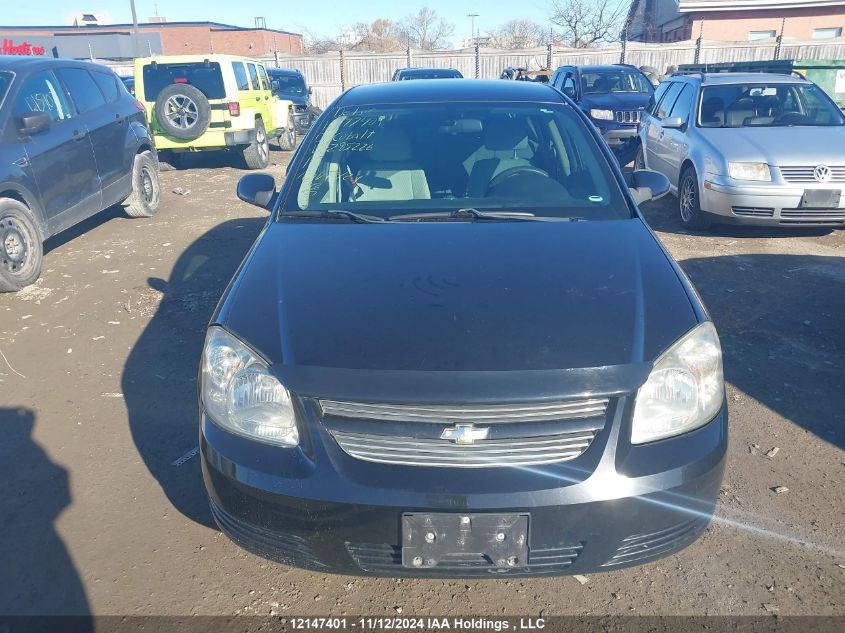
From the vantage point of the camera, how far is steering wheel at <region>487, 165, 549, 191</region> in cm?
310

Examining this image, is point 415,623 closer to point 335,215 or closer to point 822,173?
point 335,215

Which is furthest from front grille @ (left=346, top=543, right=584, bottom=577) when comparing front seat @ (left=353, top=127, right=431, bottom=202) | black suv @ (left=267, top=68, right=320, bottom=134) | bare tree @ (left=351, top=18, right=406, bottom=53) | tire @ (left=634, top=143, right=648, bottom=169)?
bare tree @ (left=351, top=18, right=406, bottom=53)

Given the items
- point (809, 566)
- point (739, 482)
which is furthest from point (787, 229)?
point (809, 566)

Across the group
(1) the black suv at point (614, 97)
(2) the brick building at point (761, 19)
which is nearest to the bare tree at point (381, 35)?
(2) the brick building at point (761, 19)

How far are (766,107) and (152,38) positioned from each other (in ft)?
163

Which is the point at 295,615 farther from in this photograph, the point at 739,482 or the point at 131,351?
the point at 131,351

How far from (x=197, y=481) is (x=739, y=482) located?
7.99ft

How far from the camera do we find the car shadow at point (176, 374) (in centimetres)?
296

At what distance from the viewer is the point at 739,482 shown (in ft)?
9.44

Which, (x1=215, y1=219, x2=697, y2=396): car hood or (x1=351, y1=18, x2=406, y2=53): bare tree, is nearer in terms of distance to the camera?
(x1=215, y1=219, x2=697, y2=396): car hood

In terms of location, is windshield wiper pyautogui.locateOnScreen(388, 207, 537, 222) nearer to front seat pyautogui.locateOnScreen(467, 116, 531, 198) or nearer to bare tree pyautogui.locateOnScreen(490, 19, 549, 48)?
front seat pyautogui.locateOnScreen(467, 116, 531, 198)

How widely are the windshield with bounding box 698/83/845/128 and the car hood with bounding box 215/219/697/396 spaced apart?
542 centimetres

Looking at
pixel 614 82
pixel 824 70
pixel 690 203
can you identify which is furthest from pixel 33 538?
pixel 824 70

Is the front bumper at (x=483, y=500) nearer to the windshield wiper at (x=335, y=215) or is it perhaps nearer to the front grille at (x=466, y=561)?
the front grille at (x=466, y=561)
